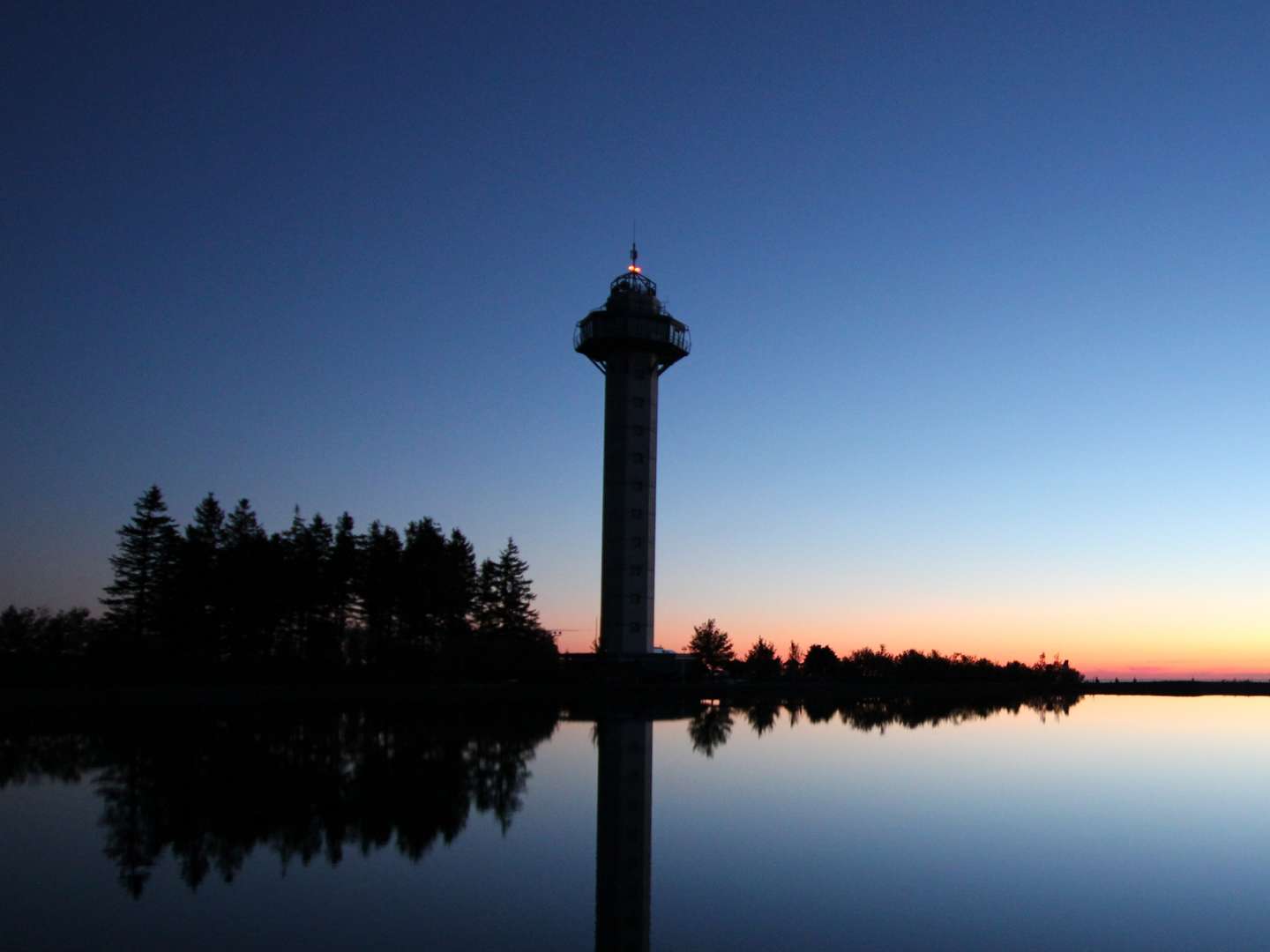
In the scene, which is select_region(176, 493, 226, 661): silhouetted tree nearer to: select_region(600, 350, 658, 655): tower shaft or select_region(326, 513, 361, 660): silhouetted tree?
select_region(326, 513, 361, 660): silhouetted tree

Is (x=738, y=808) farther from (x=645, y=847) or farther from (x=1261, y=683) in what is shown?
(x=1261, y=683)

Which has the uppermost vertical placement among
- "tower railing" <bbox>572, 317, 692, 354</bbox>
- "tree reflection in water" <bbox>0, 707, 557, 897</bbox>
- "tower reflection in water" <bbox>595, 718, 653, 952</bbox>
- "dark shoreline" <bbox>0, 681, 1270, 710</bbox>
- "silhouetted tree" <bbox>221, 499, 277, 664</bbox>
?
"tower railing" <bbox>572, 317, 692, 354</bbox>

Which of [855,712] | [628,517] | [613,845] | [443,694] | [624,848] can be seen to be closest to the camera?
[624,848]

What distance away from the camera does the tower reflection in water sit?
11938mm

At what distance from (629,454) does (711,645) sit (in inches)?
1972

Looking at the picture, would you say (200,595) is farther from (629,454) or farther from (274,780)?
(274,780)

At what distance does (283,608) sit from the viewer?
67.6 metres

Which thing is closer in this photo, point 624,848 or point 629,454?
point 624,848

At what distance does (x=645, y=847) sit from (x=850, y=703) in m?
54.9

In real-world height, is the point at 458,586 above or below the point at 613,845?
above

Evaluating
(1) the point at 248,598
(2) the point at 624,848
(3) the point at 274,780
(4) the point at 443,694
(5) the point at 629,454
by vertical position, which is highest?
(5) the point at 629,454

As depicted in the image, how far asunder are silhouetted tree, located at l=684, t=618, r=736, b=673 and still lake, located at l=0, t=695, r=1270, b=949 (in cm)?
8059

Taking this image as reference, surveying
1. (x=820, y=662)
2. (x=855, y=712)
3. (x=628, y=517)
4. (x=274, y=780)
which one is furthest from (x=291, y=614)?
(x=820, y=662)

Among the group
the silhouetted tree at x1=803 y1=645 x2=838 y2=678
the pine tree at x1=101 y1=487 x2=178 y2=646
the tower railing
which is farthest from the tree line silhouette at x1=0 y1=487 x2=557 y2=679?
the silhouetted tree at x1=803 y1=645 x2=838 y2=678
